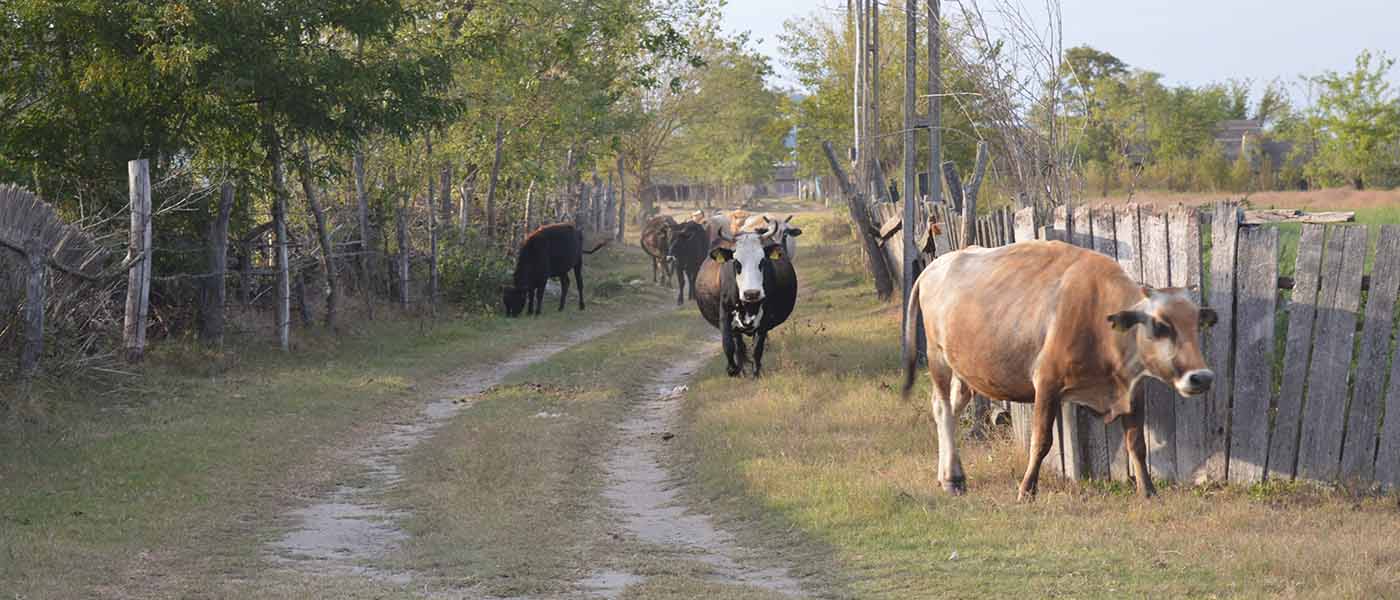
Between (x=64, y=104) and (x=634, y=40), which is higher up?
(x=634, y=40)

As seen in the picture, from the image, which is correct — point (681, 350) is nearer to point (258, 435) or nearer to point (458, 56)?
point (458, 56)

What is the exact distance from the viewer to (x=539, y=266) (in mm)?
23656

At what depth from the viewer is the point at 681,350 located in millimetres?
18781

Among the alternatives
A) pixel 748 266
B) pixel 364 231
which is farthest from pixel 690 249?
pixel 748 266

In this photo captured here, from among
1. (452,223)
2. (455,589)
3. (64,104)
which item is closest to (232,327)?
(64,104)

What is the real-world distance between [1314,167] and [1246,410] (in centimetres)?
6627

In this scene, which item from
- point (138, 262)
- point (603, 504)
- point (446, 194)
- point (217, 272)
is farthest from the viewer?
point (446, 194)

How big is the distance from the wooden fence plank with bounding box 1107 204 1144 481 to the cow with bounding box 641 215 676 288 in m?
19.7

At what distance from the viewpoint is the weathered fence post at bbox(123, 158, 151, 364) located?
13906 millimetres

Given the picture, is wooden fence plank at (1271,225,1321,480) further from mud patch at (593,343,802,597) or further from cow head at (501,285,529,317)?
cow head at (501,285,529,317)

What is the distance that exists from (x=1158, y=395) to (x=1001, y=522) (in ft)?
5.59

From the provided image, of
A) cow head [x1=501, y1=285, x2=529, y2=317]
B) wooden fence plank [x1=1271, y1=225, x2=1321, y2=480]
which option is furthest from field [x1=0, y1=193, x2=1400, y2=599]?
cow head [x1=501, y1=285, x2=529, y2=317]

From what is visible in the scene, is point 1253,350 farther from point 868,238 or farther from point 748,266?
point 868,238

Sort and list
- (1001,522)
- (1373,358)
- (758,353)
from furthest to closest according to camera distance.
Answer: (758,353) → (1373,358) → (1001,522)
